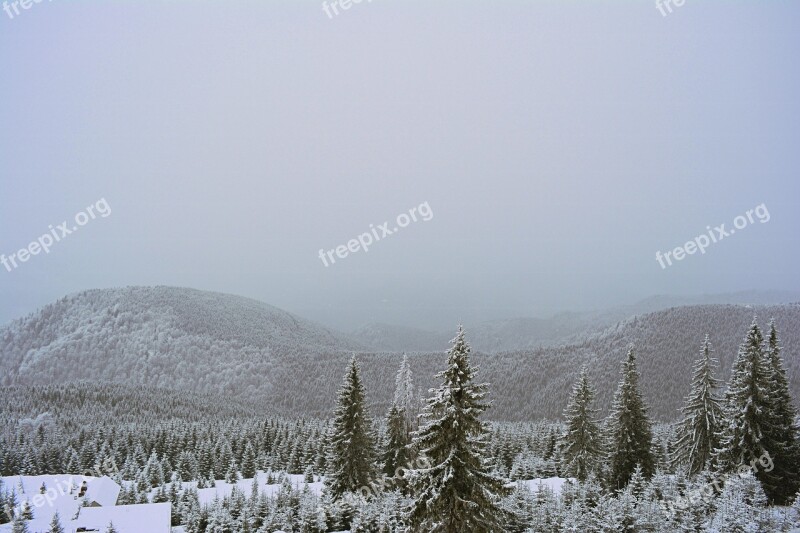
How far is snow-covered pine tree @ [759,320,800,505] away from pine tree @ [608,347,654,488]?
9.58 m

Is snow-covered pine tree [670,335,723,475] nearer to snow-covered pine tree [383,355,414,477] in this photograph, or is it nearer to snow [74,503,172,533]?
snow-covered pine tree [383,355,414,477]

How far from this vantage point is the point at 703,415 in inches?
1542

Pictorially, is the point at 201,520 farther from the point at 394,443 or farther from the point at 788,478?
the point at 788,478

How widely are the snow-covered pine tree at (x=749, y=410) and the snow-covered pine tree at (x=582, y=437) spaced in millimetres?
11170

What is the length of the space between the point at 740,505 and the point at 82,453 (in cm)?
8927

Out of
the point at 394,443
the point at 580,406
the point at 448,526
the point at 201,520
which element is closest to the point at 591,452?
the point at 580,406

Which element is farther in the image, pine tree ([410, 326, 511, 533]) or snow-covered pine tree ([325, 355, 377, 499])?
snow-covered pine tree ([325, 355, 377, 499])

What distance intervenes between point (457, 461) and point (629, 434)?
104 ft

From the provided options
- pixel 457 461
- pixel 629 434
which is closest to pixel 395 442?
pixel 629 434

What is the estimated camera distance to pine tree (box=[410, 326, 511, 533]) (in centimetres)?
1709

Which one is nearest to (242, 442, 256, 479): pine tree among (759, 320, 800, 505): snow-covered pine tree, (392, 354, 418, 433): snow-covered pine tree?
(392, 354, 418, 433): snow-covered pine tree

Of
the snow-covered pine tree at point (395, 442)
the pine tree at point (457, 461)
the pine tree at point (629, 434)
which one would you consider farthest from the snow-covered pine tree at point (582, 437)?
the pine tree at point (457, 461)

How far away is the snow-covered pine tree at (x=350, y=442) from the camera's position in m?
38.9

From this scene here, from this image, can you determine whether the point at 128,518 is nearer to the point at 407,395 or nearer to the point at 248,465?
the point at 407,395
